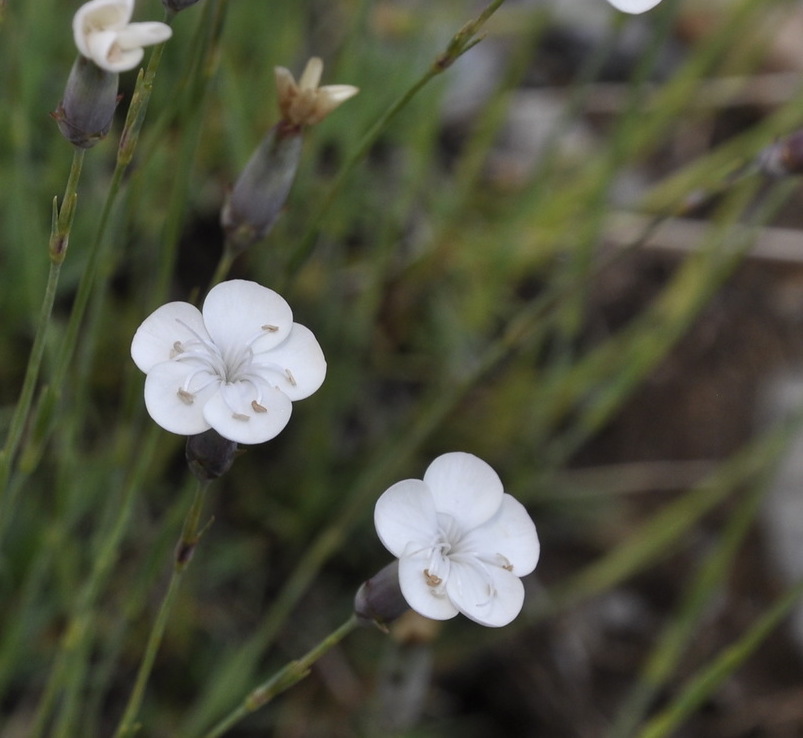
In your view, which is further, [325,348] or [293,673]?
[325,348]

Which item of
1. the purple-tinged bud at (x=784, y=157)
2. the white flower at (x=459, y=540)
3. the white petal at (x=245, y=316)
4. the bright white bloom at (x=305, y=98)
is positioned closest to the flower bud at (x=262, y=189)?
the bright white bloom at (x=305, y=98)

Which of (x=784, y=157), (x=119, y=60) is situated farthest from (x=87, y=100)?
(x=784, y=157)

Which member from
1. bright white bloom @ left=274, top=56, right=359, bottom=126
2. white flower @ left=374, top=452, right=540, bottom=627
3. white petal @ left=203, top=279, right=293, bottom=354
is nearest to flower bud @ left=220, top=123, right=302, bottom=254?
bright white bloom @ left=274, top=56, right=359, bottom=126

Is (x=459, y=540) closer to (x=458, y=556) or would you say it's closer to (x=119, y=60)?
(x=458, y=556)

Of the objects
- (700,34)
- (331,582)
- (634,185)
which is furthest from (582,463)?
(700,34)

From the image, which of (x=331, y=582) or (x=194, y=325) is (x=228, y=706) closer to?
(x=331, y=582)

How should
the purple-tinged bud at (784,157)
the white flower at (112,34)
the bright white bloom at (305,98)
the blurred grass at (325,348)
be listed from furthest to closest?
the blurred grass at (325,348) → the purple-tinged bud at (784,157) → the bright white bloom at (305,98) → the white flower at (112,34)

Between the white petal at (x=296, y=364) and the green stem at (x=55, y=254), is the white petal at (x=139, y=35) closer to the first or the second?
the green stem at (x=55, y=254)
